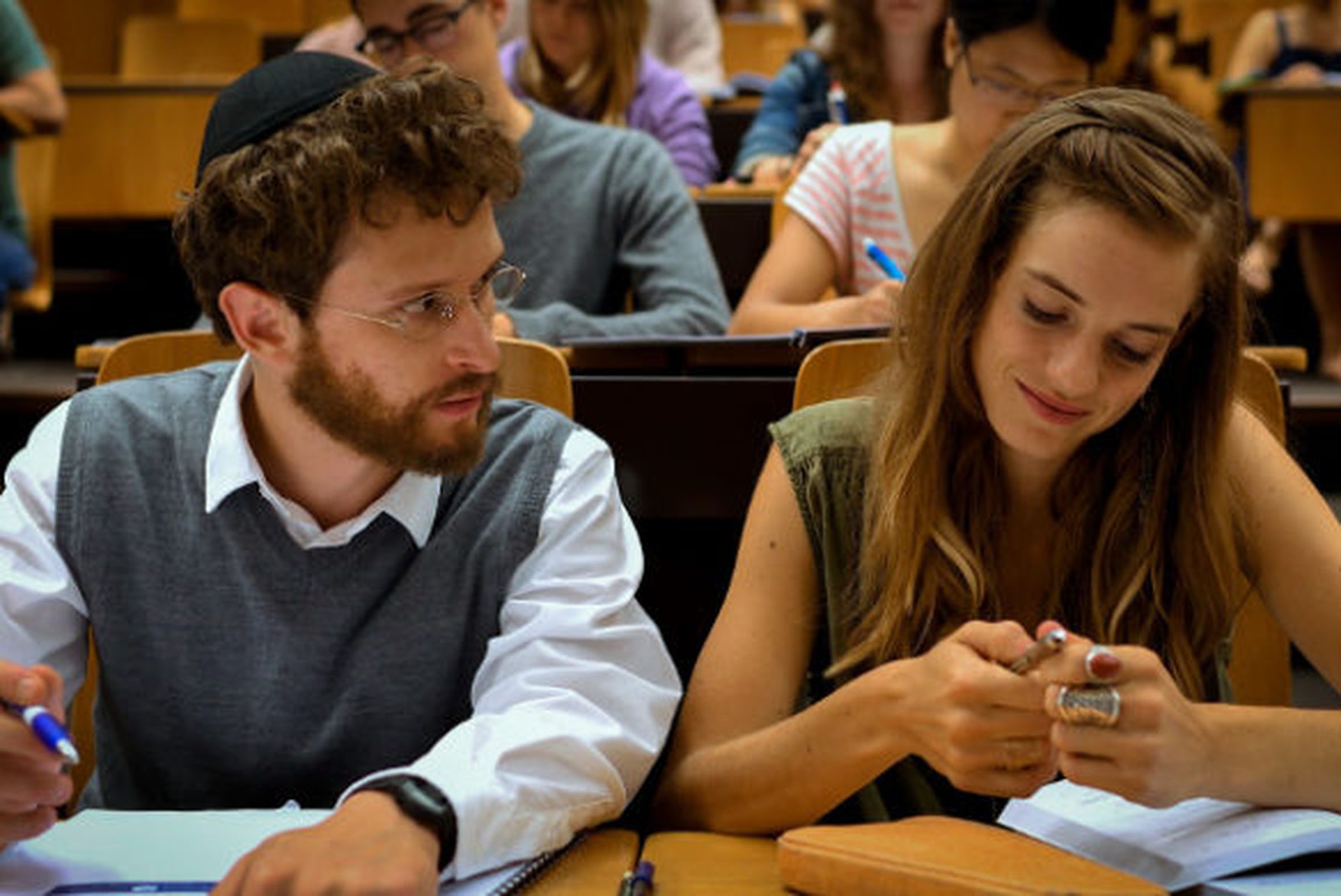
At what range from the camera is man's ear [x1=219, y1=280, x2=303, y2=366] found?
137 centimetres

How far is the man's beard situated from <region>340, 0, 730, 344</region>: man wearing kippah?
4.24ft

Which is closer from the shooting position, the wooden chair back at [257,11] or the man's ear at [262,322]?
the man's ear at [262,322]

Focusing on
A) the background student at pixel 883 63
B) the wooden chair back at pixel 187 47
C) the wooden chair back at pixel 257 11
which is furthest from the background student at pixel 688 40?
the wooden chair back at pixel 257 11

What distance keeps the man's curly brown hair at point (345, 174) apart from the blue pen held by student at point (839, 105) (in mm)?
2185

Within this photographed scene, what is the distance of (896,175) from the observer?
2547mm

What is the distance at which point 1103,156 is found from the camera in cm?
135

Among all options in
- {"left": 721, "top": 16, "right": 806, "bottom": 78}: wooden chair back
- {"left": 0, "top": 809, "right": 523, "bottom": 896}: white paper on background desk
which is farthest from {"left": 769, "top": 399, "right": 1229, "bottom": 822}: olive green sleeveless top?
{"left": 721, "top": 16, "right": 806, "bottom": 78}: wooden chair back

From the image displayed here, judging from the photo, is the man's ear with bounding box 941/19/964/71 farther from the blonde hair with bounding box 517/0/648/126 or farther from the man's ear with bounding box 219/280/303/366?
the man's ear with bounding box 219/280/303/366

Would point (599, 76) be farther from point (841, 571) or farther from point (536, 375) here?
point (841, 571)

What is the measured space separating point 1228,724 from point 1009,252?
0.42 m

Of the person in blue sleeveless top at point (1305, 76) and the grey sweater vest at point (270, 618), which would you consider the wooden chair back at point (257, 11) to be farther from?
the grey sweater vest at point (270, 618)

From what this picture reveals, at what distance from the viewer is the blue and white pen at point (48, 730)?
1.04 metres

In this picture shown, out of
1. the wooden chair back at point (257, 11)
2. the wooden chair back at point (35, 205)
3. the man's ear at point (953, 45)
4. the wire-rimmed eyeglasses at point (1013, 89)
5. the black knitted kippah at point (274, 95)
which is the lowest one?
the wooden chair back at point (35, 205)

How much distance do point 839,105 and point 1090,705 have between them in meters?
2.55
